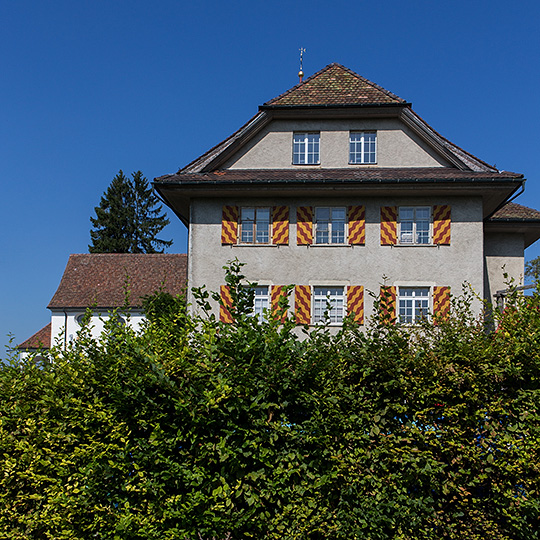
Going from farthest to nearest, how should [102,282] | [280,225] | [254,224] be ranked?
[102,282], [254,224], [280,225]

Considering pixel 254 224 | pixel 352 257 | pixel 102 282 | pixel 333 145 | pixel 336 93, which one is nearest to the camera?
pixel 352 257

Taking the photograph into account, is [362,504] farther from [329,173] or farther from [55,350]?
[329,173]

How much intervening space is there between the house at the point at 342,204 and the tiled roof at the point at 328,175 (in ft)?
0.14

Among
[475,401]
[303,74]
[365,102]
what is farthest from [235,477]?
[303,74]

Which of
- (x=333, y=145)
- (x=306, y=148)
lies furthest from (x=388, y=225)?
(x=306, y=148)

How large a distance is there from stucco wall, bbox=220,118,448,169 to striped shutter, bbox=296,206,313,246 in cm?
196

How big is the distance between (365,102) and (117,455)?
17.1 meters

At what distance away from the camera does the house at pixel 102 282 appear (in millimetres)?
33719

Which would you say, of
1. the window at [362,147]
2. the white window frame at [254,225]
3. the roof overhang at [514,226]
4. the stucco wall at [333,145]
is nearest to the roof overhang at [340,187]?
the white window frame at [254,225]

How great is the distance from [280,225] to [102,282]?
69.8 ft

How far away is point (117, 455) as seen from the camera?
4.38 meters

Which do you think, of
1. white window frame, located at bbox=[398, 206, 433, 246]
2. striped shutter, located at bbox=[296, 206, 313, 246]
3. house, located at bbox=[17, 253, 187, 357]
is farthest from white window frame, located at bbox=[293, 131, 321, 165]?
house, located at bbox=[17, 253, 187, 357]

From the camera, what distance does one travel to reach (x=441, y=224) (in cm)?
1773

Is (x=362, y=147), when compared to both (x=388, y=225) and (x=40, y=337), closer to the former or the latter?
(x=388, y=225)
